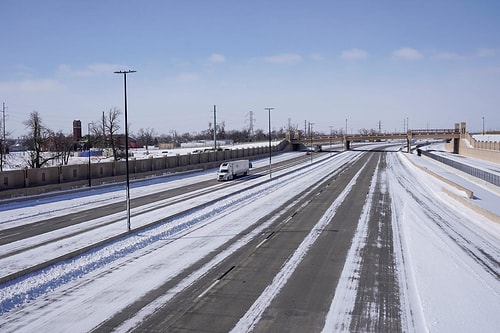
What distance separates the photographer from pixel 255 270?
15.1m

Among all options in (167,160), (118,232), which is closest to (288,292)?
(118,232)

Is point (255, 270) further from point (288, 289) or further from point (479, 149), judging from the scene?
point (479, 149)

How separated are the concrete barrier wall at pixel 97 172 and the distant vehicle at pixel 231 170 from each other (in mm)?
9864

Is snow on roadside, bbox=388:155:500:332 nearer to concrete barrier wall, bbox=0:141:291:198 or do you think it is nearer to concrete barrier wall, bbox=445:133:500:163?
concrete barrier wall, bbox=0:141:291:198

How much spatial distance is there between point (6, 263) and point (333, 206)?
2065 centimetres

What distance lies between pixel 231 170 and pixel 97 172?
1510cm

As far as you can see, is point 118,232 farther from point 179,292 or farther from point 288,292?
point 288,292

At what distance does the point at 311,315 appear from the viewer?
439 inches

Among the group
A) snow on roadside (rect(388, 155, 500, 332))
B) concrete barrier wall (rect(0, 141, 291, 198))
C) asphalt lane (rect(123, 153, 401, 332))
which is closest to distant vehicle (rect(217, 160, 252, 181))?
concrete barrier wall (rect(0, 141, 291, 198))

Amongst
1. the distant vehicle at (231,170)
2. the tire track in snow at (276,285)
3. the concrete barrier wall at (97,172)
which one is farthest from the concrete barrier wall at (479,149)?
the tire track in snow at (276,285)

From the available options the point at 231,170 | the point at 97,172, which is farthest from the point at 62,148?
the point at 231,170

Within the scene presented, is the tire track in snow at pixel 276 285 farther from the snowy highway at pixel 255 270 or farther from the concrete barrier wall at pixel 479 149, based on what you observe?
the concrete barrier wall at pixel 479 149

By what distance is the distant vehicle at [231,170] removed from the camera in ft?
167

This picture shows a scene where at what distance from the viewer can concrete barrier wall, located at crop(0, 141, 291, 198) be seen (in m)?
36.7
